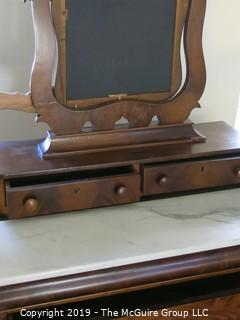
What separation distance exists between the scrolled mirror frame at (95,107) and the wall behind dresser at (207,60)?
227mm

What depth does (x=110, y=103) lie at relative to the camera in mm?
1011

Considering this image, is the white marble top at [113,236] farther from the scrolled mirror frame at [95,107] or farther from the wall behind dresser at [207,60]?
the wall behind dresser at [207,60]

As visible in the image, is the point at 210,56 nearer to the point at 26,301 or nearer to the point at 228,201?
the point at 228,201

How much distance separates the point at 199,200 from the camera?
1042 millimetres

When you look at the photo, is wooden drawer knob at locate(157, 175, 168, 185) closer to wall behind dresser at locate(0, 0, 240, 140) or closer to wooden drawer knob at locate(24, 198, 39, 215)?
wooden drawer knob at locate(24, 198, 39, 215)

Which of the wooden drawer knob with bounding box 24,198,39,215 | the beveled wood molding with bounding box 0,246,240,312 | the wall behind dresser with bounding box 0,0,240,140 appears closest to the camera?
the beveled wood molding with bounding box 0,246,240,312

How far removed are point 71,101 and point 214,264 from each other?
1.40ft

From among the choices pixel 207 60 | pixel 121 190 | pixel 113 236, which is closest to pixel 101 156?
pixel 121 190

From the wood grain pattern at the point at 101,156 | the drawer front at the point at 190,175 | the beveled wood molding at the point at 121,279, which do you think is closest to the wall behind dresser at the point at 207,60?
the wood grain pattern at the point at 101,156

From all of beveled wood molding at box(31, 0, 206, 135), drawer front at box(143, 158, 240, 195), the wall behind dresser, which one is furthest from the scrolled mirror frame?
the wall behind dresser

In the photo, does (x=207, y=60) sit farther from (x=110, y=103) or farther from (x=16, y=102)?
(x=16, y=102)

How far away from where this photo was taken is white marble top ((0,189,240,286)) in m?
0.81

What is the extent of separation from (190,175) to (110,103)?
0.23m

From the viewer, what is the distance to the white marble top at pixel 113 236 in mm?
813
